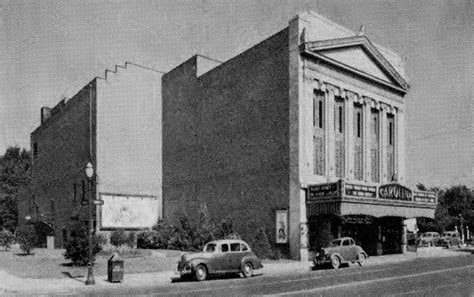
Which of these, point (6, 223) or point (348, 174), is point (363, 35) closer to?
point (348, 174)

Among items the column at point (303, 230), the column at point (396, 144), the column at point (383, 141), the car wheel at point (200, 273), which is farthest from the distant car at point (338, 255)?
the column at point (396, 144)

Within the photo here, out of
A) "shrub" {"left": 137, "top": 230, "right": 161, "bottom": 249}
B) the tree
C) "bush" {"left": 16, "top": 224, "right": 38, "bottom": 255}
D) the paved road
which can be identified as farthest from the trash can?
the tree

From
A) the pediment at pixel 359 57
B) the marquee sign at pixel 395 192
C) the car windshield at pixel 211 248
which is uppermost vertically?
the pediment at pixel 359 57

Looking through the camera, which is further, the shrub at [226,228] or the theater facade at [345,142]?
the shrub at [226,228]

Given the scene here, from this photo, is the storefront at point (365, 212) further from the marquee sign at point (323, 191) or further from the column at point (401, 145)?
the column at point (401, 145)

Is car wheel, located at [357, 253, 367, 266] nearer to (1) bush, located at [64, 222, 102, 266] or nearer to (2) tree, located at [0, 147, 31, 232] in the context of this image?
(1) bush, located at [64, 222, 102, 266]

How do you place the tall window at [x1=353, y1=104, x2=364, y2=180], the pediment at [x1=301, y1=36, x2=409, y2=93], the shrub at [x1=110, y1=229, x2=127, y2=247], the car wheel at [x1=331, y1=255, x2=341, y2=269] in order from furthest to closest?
1. the shrub at [x1=110, y1=229, x2=127, y2=247]
2. the tall window at [x1=353, y1=104, x2=364, y2=180]
3. the pediment at [x1=301, y1=36, x2=409, y2=93]
4. the car wheel at [x1=331, y1=255, x2=341, y2=269]

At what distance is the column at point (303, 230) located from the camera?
31938 mm

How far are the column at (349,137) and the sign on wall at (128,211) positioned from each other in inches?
720

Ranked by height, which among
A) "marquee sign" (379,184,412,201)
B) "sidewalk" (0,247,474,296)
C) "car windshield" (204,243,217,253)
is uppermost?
"marquee sign" (379,184,412,201)

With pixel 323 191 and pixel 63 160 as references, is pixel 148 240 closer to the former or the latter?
pixel 323 191

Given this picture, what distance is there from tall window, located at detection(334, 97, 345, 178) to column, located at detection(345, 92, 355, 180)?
373 mm

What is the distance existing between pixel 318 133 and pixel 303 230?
7.03m

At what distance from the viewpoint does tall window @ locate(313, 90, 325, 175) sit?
3481 centimetres
